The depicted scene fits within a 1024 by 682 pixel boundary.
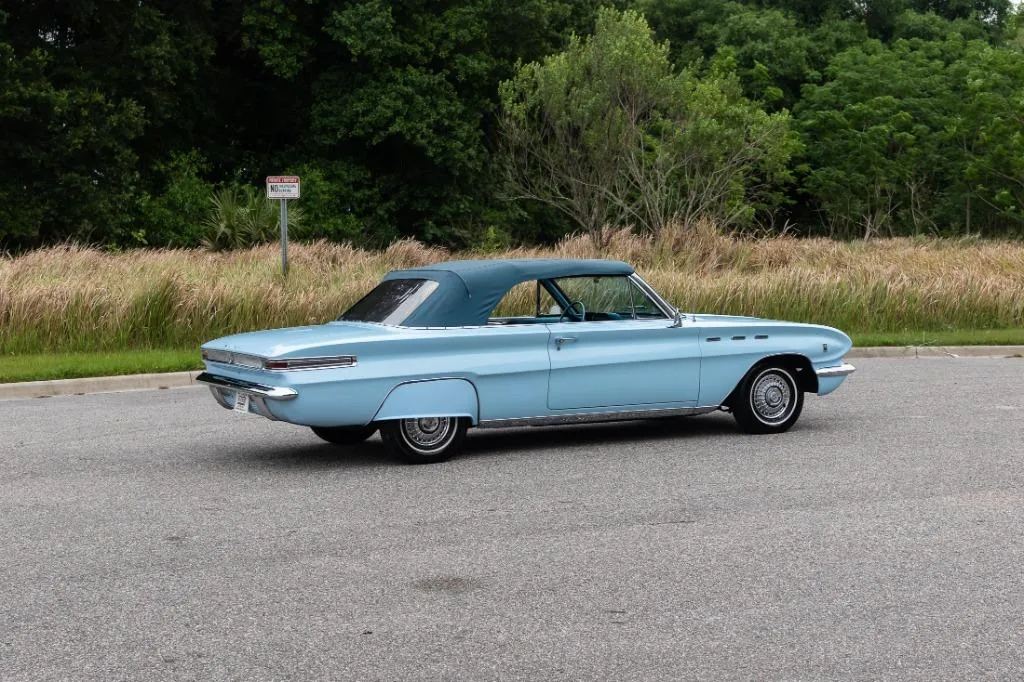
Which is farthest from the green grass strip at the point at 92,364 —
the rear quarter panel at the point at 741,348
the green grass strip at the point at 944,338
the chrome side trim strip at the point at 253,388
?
the green grass strip at the point at 944,338

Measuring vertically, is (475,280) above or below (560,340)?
above

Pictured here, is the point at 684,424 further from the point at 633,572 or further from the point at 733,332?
the point at 633,572

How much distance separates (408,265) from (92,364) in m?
11.0

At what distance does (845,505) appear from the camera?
26.2ft

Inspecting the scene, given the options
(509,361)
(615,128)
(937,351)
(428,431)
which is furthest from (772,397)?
(615,128)

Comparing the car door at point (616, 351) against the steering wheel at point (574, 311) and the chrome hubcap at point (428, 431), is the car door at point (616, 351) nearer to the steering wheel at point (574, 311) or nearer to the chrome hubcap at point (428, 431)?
the steering wheel at point (574, 311)

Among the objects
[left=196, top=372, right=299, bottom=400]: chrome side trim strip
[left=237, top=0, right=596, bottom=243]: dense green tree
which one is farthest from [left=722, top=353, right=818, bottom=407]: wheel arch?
[left=237, top=0, right=596, bottom=243]: dense green tree

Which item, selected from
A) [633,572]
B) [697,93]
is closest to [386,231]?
[697,93]

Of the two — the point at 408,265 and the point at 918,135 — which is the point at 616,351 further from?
the point at 918,135

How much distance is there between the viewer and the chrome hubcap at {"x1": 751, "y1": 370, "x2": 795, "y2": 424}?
36.0 feet

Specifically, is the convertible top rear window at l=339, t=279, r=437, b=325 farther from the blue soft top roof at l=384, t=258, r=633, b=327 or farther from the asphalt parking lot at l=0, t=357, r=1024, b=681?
the asphalt parking lot at l=0, t=357, r=1024, b=681

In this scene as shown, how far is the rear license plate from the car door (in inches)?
85.1

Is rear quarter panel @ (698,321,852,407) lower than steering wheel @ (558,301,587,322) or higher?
lower

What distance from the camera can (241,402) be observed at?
9.56 metres
